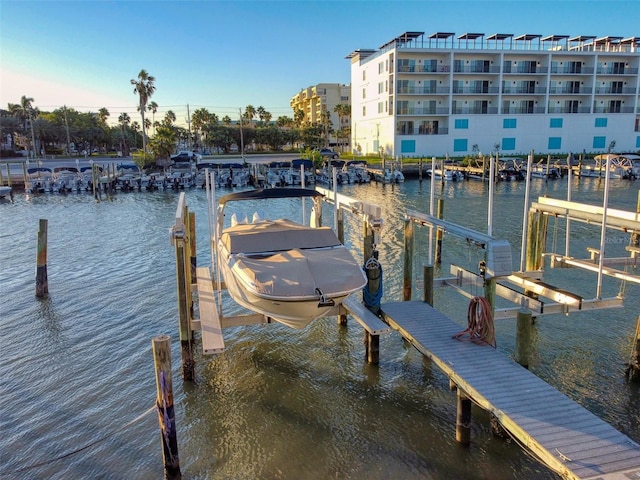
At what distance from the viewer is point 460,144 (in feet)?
194

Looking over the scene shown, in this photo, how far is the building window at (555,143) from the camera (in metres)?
61.1

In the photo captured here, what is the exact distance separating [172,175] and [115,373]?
123 ft

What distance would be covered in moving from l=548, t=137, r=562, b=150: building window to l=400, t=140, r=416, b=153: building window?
1779cm

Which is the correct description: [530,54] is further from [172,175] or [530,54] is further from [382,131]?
[172,175]

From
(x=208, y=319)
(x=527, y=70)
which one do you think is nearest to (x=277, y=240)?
(x=208, y=319)

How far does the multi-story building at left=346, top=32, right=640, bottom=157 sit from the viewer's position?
5703 centimetres

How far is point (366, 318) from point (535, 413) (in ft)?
12.2

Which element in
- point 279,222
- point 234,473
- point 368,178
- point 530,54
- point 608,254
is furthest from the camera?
point 530,54

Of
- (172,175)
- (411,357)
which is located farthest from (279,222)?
(172,175)

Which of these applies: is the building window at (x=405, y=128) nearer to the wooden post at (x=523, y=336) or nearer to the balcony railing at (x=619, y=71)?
the balcony railing at (x=619, y=71)

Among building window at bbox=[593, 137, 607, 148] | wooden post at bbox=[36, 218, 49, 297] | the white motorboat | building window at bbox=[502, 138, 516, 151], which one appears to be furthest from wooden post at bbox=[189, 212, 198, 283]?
building window at bbox=[593, 137, 607, 148]

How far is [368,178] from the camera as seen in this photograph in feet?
158

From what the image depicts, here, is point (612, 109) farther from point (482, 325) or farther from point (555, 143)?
point (482, 325)

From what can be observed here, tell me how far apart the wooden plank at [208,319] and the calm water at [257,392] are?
129 cm
